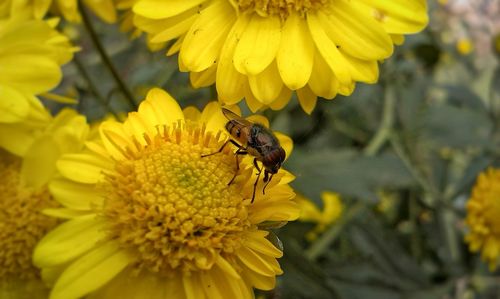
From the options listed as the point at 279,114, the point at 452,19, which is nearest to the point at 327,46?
the point at 279,114

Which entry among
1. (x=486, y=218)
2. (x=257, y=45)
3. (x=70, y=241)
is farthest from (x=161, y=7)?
(x=486, y=218)

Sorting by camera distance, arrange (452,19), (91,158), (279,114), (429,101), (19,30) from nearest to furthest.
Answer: (91,158) < (19,30) < (279,114) < (429,101) < (452,19)

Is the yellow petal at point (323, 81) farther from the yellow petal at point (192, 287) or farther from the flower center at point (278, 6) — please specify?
the yellow petal at point (192, 287)

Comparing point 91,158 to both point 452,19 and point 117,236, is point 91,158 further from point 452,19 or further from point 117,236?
point 452,19

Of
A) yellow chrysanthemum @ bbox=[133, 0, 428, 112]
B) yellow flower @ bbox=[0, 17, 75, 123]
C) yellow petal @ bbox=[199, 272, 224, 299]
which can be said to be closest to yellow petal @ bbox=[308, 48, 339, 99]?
yellow chrysanthemum @ bbox=[133, 0, 428, 112]

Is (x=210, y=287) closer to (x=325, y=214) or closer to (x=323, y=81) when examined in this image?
(x=323, y=81)

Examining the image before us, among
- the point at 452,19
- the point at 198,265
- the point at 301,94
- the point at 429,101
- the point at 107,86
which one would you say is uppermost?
the point at 301,94

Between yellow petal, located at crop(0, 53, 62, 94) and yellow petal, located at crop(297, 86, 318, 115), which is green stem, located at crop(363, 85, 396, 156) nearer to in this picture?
yellow petal, located at crop(297, 86, 318, 115)
